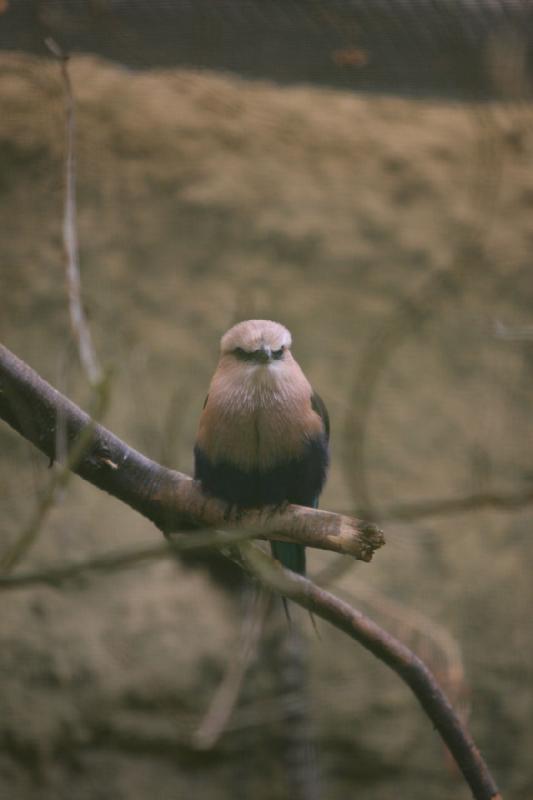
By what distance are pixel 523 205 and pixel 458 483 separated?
3.61 ft

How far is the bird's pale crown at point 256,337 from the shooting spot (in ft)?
6.14

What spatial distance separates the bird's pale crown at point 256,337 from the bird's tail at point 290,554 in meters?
0.46

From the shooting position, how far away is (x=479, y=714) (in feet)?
10.6

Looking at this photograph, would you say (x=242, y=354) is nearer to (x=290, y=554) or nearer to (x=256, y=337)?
(x=256, y=337)

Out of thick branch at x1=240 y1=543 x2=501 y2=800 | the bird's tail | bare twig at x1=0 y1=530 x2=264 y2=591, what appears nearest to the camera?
bare twig at x1=0 y1=530 x2=264 y2=591

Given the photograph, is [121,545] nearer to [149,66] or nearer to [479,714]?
[479,714]

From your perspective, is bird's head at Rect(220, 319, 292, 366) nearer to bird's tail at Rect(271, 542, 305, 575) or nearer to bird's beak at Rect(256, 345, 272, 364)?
bird's beak at Rect(256, 345, 272, 364)

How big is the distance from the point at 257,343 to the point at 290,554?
1.64 feet

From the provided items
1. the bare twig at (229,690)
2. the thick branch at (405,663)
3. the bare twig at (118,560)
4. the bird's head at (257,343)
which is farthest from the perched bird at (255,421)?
the bare twig at (229,690)

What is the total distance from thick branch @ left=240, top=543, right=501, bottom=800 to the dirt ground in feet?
4.38

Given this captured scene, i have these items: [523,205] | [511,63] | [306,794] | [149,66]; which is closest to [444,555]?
[306,794]

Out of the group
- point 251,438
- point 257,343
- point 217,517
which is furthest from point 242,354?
point 217,517

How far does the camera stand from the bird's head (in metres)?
1.87

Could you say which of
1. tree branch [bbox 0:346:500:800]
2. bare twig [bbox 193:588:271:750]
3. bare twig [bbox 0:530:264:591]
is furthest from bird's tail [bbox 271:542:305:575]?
bare twig [bbox 0:530:264:591]
